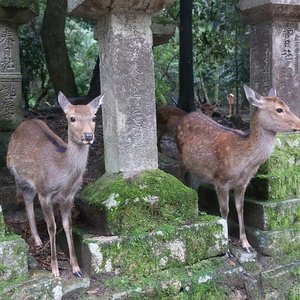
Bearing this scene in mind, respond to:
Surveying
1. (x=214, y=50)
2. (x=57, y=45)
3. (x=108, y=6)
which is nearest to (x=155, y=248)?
(x=108, y=6)

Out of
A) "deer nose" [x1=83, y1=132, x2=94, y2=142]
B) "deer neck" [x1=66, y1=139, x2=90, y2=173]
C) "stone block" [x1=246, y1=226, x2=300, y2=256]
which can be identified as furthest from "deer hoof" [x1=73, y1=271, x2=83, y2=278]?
"stone block" [x1=246, y1=226, x2=300, y2=256]

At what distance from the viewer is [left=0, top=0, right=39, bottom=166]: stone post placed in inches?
224

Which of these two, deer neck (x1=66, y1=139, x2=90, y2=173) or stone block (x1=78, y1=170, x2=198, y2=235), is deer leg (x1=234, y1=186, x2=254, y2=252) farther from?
deer neck (x1=66, y1=139, x2=90, y2=173)

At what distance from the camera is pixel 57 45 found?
355 inches

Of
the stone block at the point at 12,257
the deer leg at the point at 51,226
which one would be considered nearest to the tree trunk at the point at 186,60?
the deer leg at the point at 51,226

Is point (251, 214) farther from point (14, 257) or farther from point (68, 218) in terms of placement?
point (14, 257)

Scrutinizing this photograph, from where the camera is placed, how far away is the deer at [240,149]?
405 cm

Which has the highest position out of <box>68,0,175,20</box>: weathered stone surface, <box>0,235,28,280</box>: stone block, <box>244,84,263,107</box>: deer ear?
<box>68,0,175,20</box>: weathered stone surface

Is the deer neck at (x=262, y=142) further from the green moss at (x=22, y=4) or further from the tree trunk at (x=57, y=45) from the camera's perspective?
the tree trunk at (x=57, y=45)

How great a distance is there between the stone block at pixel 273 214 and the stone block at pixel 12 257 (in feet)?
7.44

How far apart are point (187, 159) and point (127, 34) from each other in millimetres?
1636

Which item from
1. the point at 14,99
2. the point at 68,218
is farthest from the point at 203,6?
the point at 68,218

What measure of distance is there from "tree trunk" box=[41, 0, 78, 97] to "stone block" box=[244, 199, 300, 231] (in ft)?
18.9

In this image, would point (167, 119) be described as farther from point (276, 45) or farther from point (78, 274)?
point (78, 274)
